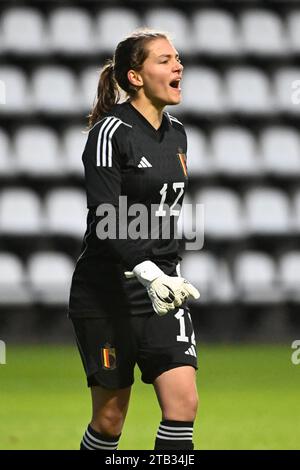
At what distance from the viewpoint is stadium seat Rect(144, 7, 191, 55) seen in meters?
11.7

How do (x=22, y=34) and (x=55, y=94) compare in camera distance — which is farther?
(x=22, y=34)

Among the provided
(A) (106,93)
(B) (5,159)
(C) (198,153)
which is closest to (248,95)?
(C) (198,153)

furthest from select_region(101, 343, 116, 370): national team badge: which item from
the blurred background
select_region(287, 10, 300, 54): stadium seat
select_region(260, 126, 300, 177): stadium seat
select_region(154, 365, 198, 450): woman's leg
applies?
select_region(287, 10, 300, 54): stadium seat

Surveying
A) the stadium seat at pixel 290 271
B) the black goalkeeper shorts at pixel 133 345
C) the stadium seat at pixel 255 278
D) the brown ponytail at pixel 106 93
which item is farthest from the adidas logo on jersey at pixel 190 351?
the stadium seat at pixel 290 271

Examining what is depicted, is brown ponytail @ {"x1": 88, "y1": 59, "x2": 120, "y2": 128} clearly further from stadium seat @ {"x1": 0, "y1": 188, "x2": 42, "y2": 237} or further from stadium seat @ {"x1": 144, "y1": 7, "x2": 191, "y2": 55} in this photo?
stadium seat @ {"x1": 144, "y1": 7, "x2": 191, "y2": 55}

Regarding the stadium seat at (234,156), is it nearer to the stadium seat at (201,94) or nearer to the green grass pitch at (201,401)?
the stadium seat at (201,94)

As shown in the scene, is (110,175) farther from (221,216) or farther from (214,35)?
(214,35)

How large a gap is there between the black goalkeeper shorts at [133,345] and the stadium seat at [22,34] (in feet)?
25.3

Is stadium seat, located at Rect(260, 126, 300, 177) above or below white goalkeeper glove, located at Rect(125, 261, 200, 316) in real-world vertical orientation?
above

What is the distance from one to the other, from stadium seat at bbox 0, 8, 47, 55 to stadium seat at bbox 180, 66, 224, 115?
1.45m

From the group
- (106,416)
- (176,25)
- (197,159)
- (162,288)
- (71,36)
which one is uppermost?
(176,25)

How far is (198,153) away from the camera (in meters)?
11.1

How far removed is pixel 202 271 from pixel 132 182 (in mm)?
6519
